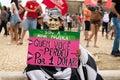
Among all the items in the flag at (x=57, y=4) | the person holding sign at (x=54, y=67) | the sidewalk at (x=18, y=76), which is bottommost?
the sidewalk at (x=18, y=76)

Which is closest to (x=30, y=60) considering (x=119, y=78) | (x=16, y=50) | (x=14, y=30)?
(x=119, y=78)

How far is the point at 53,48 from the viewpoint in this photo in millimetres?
4043

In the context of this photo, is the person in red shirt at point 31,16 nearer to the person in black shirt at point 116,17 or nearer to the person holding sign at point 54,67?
the person in black shirt at point 116,17

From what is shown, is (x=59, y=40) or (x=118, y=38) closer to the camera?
(x=59, y=40)

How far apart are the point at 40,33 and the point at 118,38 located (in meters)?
4.53

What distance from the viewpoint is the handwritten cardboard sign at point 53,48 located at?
4004 mm

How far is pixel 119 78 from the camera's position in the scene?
17.5 ft

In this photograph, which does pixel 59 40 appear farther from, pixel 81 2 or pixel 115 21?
pixel 81 2

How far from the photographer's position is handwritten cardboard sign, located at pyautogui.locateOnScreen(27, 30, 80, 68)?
4004mm

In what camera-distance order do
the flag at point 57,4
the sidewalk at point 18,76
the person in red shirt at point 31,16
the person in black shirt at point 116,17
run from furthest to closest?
the person in red shirt at point 31,16 < the person in black shirt at point 116,17 < the sidewalk at point 18,76 < the flag at point 57,4

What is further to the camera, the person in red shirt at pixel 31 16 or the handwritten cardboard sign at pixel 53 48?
the person in red shirt at pixel 31 16

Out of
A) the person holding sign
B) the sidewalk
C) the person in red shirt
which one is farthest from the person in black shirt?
the person holding sign

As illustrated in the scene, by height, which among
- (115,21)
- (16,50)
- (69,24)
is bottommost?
(69,24)

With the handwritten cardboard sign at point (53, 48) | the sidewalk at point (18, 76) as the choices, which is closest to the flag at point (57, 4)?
the handwritten cardboard sign at point (53, 48)
